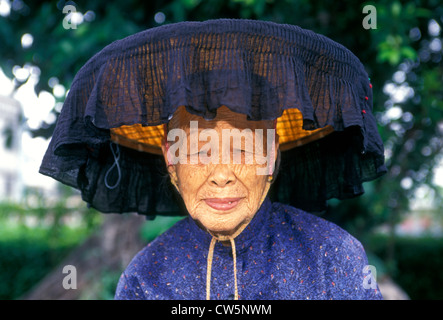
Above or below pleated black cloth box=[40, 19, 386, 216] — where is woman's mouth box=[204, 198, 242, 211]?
below

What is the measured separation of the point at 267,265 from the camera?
146cm

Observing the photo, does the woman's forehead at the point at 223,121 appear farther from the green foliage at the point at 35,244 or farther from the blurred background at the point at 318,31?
the green foliage at the point at 35,244

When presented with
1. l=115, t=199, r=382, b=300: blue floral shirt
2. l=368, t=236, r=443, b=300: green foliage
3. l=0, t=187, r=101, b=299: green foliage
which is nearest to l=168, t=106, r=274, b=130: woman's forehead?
l=115, t=199, r=382, b=300: blue floral shirt

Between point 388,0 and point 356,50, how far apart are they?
694 mm

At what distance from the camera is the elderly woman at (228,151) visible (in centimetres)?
109

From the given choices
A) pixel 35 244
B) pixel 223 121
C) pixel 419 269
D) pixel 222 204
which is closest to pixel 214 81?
pixel 223 121

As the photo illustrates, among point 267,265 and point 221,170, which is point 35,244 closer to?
point 267,265

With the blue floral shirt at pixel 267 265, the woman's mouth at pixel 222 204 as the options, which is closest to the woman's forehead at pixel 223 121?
the woman's mouth at pixel 222 204

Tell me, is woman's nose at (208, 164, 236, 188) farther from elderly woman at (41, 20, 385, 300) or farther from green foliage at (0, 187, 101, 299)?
green foliage at (0, 187, 101, 299)

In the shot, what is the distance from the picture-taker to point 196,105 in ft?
3.46

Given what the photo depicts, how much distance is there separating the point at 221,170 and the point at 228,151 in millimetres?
64

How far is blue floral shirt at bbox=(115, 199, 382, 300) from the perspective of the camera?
141cm

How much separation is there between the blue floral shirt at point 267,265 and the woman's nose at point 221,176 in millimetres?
237
